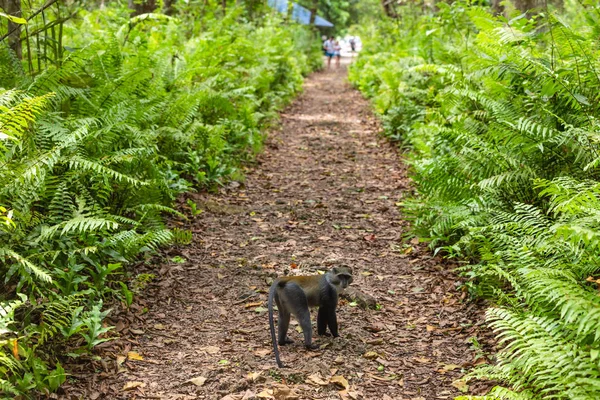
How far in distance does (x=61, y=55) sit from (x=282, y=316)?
13.2 ft

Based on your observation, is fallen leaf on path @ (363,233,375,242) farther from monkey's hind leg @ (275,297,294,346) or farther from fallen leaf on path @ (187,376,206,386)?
fallen leaf on path @ (187,376,206,386)

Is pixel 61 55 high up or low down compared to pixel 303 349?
up

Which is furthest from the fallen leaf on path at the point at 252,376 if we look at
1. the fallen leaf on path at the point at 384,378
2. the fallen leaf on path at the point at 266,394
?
the fallen leaf on path at the point at 384,378

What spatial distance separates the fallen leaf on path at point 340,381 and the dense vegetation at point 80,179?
63.0 inches

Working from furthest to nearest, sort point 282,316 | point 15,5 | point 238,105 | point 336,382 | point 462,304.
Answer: point 238,105 → point 15,5 → point 462,304 → point 282,316 → point 336,382

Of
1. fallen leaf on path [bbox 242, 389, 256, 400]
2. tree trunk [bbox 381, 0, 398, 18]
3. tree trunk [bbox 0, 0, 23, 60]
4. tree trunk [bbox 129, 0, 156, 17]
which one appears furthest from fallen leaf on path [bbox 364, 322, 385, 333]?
tree trunk [bbox 381, 0, 398, 18]

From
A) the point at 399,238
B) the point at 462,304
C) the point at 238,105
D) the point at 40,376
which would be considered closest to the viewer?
the point at 40,376

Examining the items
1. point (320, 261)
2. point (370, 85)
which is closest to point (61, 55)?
point (320, 261)

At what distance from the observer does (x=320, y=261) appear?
5.63m

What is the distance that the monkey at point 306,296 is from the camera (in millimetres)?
3949

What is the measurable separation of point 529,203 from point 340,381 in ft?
8.38

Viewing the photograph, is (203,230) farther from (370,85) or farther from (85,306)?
(370,85)

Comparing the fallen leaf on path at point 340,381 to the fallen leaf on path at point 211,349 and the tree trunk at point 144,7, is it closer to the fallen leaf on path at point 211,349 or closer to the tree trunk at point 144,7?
the fallen leaf on path at point 211,349

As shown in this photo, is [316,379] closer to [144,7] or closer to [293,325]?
[293,325]
